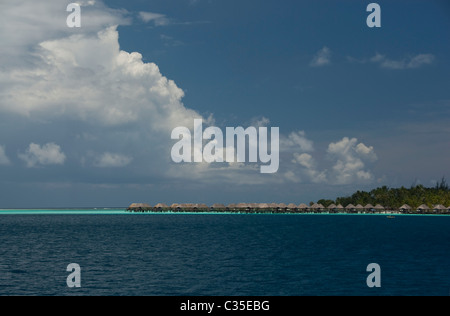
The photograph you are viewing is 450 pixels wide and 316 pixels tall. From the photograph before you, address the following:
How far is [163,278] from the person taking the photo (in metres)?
39.1

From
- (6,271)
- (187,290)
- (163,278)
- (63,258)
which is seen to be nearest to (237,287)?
(187,290)

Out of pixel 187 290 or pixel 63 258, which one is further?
pixel 63 258

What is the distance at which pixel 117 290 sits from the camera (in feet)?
112

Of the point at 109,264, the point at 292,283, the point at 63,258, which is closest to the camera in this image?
the point at 292,283

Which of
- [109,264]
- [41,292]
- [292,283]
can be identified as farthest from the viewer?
[109,264]

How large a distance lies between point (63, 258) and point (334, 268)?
32488mm

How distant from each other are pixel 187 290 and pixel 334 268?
61.2 ft

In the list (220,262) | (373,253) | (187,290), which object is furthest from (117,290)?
(373,253)
